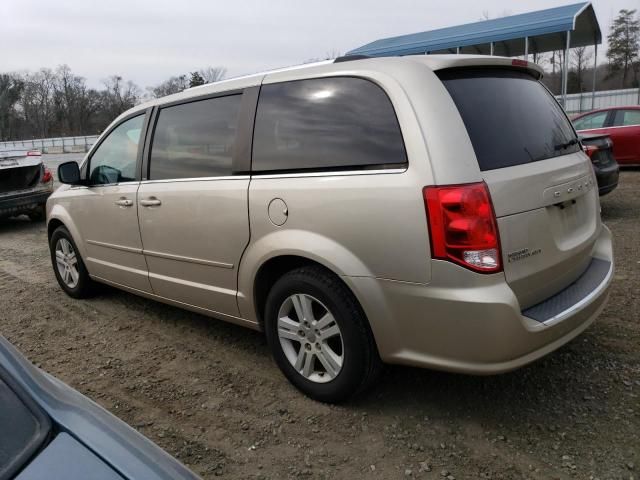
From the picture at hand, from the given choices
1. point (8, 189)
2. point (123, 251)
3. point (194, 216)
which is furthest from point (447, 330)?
point (8, 189)

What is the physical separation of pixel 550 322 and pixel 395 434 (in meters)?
0.93

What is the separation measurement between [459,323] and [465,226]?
433mm

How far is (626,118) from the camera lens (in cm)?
1084

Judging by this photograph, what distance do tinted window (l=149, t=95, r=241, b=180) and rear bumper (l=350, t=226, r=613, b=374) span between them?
133cm

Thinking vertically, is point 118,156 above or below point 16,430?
above

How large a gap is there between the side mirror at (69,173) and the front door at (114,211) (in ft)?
0.32

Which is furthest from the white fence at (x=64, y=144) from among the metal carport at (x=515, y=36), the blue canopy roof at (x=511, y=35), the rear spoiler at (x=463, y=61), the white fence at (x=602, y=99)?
the rear spoiler at (x=463, y=61)

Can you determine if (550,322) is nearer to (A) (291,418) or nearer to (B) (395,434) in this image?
(B) (395,434)

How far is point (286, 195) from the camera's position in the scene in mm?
2961

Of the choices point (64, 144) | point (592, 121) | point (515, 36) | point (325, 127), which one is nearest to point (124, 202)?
point (325, 127)

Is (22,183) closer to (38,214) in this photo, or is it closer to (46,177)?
(46,177)

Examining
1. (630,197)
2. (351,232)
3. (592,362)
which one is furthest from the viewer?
(630,197)

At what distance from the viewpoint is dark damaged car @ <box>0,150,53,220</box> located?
9.12 meters

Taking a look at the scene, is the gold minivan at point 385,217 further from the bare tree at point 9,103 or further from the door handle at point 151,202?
the bare tree at point 9,103
